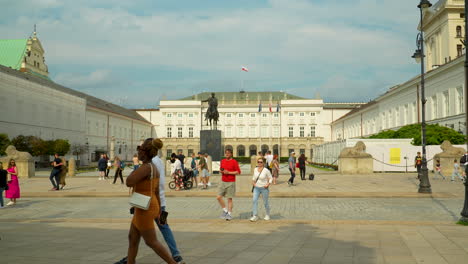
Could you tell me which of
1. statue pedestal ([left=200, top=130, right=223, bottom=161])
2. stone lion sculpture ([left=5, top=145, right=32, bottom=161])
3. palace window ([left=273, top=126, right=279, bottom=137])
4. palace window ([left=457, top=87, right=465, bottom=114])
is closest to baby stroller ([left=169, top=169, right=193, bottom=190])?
statue pedestal ([left=200, top=130, right=223, bottom=161])

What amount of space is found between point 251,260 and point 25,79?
165ft

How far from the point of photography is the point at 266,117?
98750 mm

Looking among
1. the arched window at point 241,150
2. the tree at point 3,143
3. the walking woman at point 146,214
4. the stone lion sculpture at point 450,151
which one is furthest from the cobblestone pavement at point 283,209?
the arched window at point 241,150

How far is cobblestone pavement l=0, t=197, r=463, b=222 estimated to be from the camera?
36.2 feet

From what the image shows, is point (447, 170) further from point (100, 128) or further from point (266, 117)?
point (266, 117)

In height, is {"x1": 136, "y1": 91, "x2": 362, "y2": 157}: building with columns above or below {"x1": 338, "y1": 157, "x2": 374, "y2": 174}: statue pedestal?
above

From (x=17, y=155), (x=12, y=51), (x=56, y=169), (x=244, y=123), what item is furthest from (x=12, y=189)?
(x=244, y=123)

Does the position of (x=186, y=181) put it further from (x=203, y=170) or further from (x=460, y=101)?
(x=460, y=101)

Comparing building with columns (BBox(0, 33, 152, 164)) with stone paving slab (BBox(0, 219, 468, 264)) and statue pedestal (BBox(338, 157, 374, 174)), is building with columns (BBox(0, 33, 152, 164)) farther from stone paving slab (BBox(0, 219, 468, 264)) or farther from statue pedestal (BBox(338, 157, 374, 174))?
stone paving slab (BBox(0, 219, 468, 264))

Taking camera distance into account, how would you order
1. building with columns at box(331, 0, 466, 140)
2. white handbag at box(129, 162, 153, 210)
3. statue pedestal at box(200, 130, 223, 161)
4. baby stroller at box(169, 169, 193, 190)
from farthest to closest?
building with columns at box(331, 0, 466, 140), statue pedestal at box(200, 130, 223, 161), baby stroller at box(169, 169, 193, 190), white handbag at box(129, 162, 153, 210)

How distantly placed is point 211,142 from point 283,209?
56.4 feet

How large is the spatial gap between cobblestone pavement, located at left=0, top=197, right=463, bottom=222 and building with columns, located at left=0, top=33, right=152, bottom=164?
34758 millimetres

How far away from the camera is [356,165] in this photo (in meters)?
29.3

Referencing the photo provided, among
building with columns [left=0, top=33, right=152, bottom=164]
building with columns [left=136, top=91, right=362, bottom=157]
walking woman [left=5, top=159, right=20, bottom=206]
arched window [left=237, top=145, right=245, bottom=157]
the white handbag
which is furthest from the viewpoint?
arched window [left=237, top=145, right=245, bottom=157]
